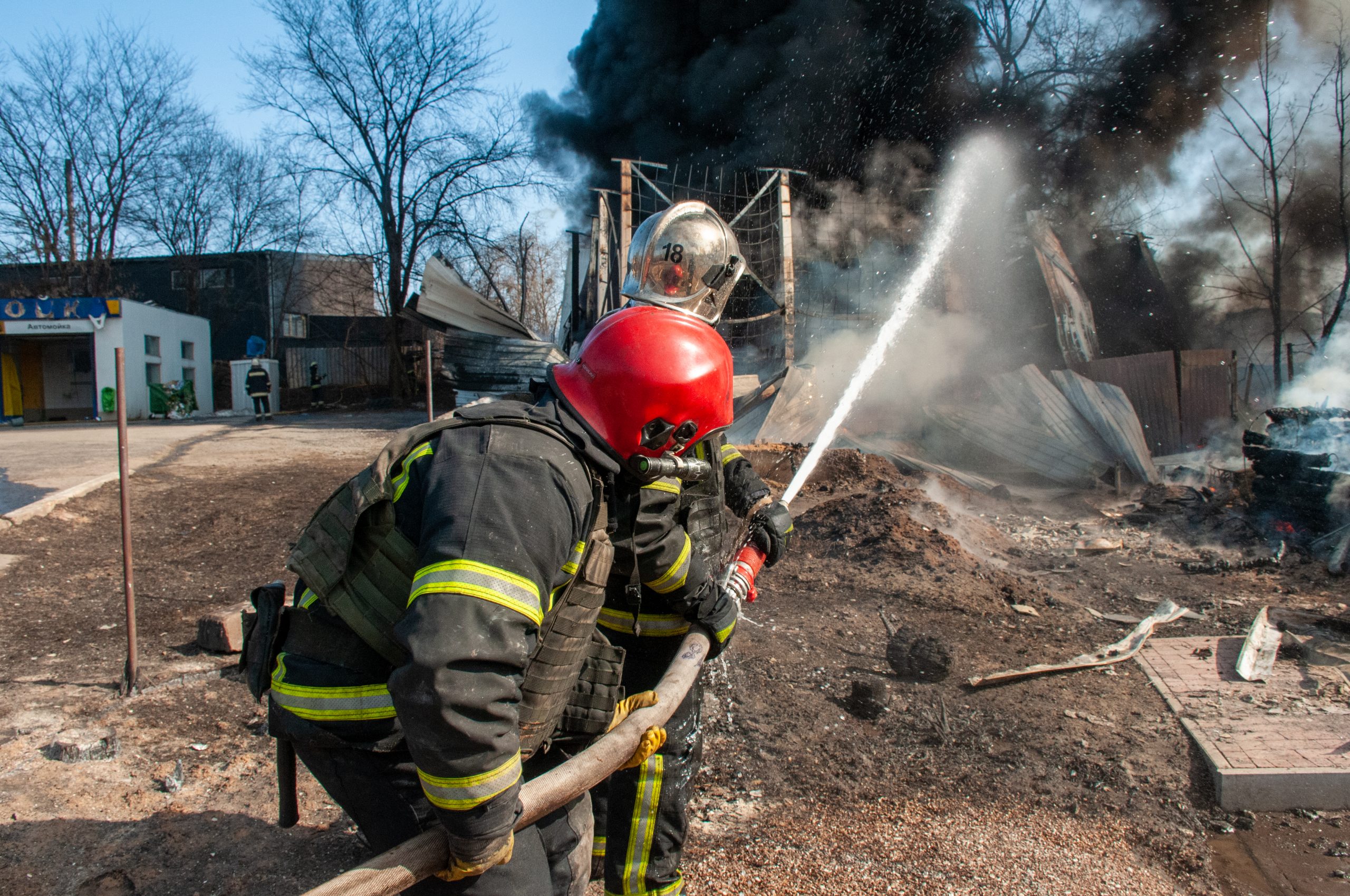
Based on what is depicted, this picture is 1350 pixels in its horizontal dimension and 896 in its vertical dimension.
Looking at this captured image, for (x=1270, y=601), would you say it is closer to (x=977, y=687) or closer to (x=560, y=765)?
(x=977, y=687)

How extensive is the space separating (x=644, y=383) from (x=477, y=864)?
1.05 metres

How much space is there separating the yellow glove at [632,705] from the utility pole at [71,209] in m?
30.7

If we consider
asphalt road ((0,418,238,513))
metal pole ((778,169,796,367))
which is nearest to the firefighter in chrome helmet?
asphalt road ((0,418,238,513))

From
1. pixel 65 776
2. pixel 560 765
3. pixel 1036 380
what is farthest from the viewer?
pixel 1036 380

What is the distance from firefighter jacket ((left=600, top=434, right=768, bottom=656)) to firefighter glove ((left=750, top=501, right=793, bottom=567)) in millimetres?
183

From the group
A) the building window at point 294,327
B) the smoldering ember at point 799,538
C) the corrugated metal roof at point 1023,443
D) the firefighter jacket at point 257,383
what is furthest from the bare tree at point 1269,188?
the building window at point 294,327

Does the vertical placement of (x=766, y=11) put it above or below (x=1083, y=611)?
above

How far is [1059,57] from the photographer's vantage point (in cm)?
1586

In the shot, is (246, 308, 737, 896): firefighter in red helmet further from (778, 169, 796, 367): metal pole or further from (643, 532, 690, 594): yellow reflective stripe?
(778, 169, 796, 367): metal pole

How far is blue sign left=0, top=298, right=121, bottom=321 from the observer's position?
19.1 metres

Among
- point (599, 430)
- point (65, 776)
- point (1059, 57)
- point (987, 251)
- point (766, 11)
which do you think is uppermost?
point (766, 11)

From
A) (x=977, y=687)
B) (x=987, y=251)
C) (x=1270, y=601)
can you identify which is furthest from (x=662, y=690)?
(x=987, y=251)

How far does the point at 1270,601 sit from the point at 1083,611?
1437 millimetres

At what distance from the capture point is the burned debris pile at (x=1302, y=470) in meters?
6.42
